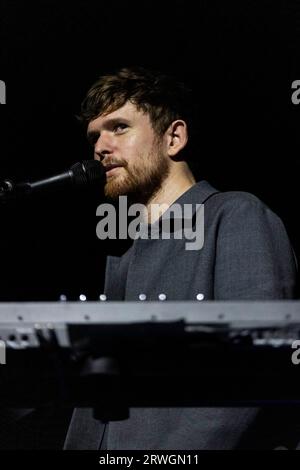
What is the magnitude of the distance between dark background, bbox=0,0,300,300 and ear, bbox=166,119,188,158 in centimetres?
15

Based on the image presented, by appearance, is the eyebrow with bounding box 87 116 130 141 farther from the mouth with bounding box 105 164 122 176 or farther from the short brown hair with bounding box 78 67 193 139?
the mouth with bounding box 105 164 122 176

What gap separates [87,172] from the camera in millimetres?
1409

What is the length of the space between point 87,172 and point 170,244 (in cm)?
26

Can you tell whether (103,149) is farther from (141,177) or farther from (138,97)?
(138,97)

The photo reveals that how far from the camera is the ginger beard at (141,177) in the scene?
1662mm

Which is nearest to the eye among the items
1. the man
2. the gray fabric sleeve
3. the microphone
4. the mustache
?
the man

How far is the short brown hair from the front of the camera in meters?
1.80

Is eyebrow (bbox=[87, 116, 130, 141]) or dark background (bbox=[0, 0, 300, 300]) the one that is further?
dark background (bbox=[0, 0, 300, 300])

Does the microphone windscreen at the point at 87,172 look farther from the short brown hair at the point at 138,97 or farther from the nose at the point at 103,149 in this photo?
the short brown hair at the point at 138,97

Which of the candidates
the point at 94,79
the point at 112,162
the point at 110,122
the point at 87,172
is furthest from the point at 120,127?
the point at 94,79

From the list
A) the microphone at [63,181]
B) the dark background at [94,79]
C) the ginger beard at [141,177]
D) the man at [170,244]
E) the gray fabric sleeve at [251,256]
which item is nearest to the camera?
the man at [170,244]

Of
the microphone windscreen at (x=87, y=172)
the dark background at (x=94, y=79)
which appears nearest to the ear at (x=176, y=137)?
the dark background at (x=94, y=79)
